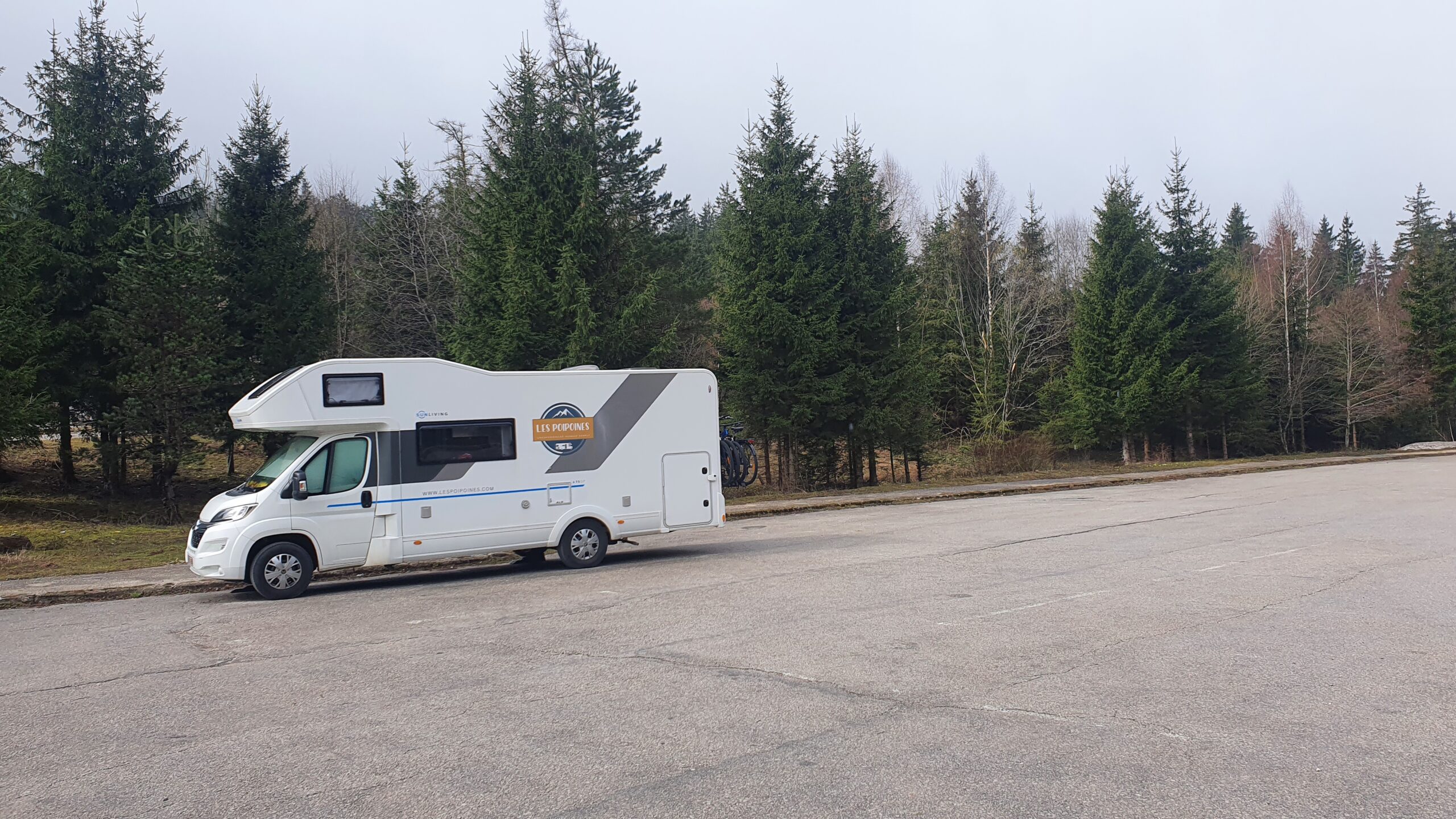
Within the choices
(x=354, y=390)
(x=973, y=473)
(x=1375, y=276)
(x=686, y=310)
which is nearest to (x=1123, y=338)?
(x=973, y=473)

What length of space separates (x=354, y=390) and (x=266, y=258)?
20.5 meters

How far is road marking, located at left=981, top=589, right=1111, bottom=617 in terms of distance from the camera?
9.14 m

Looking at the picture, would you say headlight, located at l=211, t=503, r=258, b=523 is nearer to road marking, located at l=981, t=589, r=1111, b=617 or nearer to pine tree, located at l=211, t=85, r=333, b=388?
road marking, located at l=981, t=589, r=1111, b=617

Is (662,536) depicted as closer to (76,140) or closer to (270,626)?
(270,626)

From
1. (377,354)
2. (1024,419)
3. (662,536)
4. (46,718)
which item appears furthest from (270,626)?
(1024,419)

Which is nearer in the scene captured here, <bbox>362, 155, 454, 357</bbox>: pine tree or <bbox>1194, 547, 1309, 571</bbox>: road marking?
<bbox>1194, 547, 1309, 571</bbox>: road marking

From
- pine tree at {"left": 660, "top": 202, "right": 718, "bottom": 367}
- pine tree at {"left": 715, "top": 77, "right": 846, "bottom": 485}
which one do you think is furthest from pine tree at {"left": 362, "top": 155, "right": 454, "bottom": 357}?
pine tree at {"left": 715, "top": 77, "right": 846, "bottom": 485}

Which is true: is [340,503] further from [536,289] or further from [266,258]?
[266,258]

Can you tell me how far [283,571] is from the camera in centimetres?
1188

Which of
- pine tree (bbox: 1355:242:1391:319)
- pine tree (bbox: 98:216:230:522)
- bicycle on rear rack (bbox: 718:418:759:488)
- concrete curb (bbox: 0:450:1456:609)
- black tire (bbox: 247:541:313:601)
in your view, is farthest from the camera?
pine tree (bbox: 1355:242:1391:319)

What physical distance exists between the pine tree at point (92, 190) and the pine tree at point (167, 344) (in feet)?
5.34

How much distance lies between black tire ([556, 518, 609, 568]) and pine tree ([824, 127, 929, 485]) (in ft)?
50.2

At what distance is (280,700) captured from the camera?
6691mm

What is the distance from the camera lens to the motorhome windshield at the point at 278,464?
12070mm
